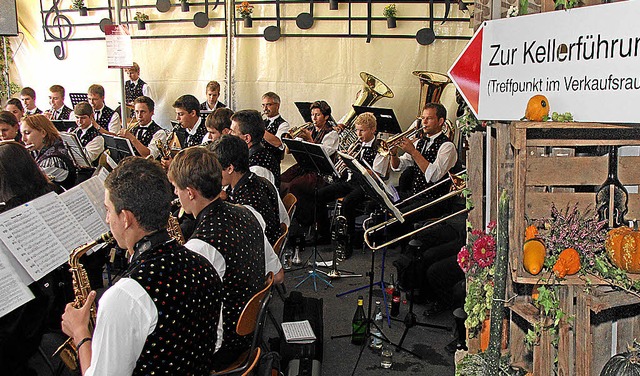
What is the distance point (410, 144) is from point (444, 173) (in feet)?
1.35

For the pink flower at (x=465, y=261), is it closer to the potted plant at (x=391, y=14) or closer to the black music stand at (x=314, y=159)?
the black music stand at (x=314, y=159)

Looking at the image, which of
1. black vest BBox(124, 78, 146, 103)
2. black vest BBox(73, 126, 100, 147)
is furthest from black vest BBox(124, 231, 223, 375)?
black vest BBox(124, 78, 146, 103)

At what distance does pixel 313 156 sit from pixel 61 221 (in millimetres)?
2704

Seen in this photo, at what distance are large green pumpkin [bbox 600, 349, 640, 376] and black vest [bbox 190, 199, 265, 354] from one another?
159cm

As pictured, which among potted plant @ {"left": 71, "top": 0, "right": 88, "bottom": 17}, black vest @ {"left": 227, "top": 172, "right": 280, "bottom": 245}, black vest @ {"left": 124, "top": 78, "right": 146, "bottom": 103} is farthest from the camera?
potted plant @ {"left": 71, "top": 0, "right": 88, "bottom": 17}

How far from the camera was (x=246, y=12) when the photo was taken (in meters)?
8.88

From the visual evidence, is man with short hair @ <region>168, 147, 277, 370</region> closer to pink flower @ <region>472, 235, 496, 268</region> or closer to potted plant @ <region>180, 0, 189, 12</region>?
pink flower @ <region>472, 235, 496, 268</region>

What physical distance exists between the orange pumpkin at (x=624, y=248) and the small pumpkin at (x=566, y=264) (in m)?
0.11

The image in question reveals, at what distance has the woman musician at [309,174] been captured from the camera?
6969 mm

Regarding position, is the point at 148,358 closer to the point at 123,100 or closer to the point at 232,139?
the point at 232,139

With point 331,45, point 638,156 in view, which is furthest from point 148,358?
point 331,45

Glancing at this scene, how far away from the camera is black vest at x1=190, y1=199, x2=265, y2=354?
286cm

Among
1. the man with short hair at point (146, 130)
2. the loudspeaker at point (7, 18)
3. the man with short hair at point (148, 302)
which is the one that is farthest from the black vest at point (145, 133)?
the man with short hair at point (148, 302)

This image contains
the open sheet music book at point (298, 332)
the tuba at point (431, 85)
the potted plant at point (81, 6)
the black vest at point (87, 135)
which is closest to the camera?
the open sheet music book at point (298, 332)
